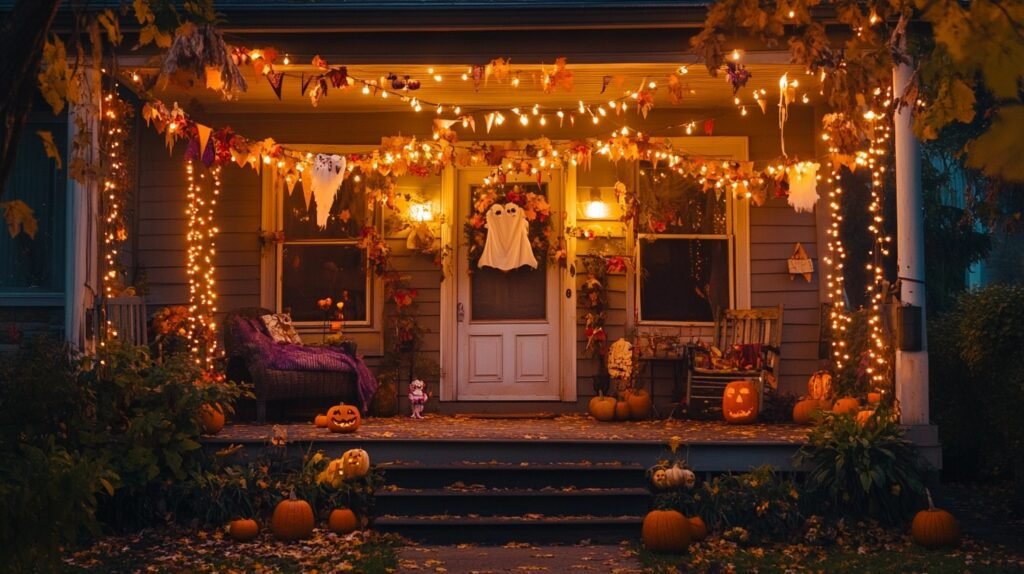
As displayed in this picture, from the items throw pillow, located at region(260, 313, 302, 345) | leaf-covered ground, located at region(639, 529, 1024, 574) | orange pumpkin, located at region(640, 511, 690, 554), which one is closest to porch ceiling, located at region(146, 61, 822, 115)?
throw pillow, located at region(260, 313, 302, 345)

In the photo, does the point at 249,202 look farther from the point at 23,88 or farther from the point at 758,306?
the point at 23,88

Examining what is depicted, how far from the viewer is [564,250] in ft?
36.0

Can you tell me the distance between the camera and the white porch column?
827 cm

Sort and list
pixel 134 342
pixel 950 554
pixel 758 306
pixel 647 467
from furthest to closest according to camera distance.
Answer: pixel 758 306 → pixel 134 342 → pixel 647 467 → pixel 950 554

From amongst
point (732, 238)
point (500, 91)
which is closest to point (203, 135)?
point (500, 91)

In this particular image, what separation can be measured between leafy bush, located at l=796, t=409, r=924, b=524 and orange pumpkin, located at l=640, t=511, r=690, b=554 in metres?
1.10

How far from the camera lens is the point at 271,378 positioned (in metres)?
9.91

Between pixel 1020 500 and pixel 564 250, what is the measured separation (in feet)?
14.3

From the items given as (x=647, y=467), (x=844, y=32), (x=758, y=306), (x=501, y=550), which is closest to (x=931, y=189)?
(x=758, y=306)

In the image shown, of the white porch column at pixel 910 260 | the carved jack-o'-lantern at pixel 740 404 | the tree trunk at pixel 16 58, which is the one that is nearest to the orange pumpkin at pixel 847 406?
the white porch column at pixel 910 260

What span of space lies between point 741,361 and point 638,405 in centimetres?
97

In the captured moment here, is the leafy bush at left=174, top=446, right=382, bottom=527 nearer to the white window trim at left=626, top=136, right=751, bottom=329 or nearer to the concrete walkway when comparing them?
the concrete walkway

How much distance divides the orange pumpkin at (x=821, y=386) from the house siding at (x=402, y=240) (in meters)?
0.52

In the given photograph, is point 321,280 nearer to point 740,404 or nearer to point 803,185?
point 740,404
